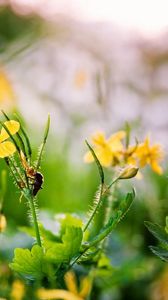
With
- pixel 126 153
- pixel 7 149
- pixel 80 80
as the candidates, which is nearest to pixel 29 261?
pixel 7 149

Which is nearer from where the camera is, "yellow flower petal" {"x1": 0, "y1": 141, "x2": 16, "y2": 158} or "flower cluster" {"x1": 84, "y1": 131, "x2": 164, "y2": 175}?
"yellow flower petal" {"x1": 0, "y1": 141, "x2": 16, "y2": 158}

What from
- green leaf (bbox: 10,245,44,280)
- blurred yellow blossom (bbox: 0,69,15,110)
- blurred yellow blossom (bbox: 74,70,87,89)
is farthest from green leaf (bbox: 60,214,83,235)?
blurred yellow blossom (bbox: 74,70,87,89)

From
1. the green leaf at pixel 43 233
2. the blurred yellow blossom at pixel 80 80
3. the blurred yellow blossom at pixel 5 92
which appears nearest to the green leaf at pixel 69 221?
the green leaf at pixel 43 233

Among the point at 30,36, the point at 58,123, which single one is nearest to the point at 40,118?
the point at 58,123

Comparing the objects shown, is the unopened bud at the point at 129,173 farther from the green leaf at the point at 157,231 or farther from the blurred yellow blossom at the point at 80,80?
the blurred yellow blossom at the point at 80,80

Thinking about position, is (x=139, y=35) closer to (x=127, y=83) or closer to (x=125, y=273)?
(x=127, y=83)

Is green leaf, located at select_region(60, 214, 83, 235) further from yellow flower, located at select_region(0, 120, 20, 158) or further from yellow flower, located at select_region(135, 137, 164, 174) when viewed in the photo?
yellow flower, located at select_region(0, 120, 20, 158)
